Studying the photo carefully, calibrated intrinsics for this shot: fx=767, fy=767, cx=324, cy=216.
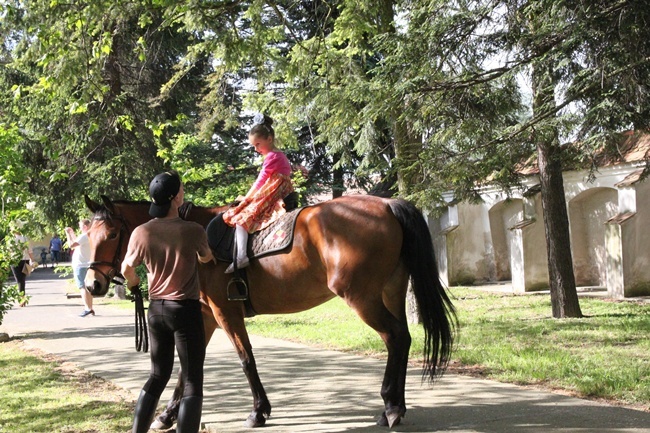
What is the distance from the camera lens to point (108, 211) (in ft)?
22.9

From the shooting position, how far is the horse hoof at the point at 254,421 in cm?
650

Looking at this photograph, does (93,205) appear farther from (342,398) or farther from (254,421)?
(342,398)

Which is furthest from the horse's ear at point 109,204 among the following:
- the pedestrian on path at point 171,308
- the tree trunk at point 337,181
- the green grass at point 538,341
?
the tree trunk at point 337,181

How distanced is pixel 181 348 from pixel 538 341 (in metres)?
7.68

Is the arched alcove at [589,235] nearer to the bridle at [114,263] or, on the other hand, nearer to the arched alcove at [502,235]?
the arched alcove at [502,235]

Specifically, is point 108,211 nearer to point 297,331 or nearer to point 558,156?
point 297,331

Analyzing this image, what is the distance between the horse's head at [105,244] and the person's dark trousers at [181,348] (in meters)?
1.35

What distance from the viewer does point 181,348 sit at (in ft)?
17.9

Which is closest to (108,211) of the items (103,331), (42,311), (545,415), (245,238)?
(245,238)

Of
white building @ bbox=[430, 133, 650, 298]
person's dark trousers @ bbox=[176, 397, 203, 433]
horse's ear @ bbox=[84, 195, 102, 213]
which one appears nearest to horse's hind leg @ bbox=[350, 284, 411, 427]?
person's dark trousers @ bbox=[176, 397, 203, 433]

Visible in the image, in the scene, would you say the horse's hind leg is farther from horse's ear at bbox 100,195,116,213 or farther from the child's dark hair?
horse's ear at bbox 100,195,116,213

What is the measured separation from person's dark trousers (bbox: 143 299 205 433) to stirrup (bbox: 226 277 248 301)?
135cm

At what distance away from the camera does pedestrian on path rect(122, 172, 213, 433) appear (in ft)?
17.9

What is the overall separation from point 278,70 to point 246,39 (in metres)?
1.74
